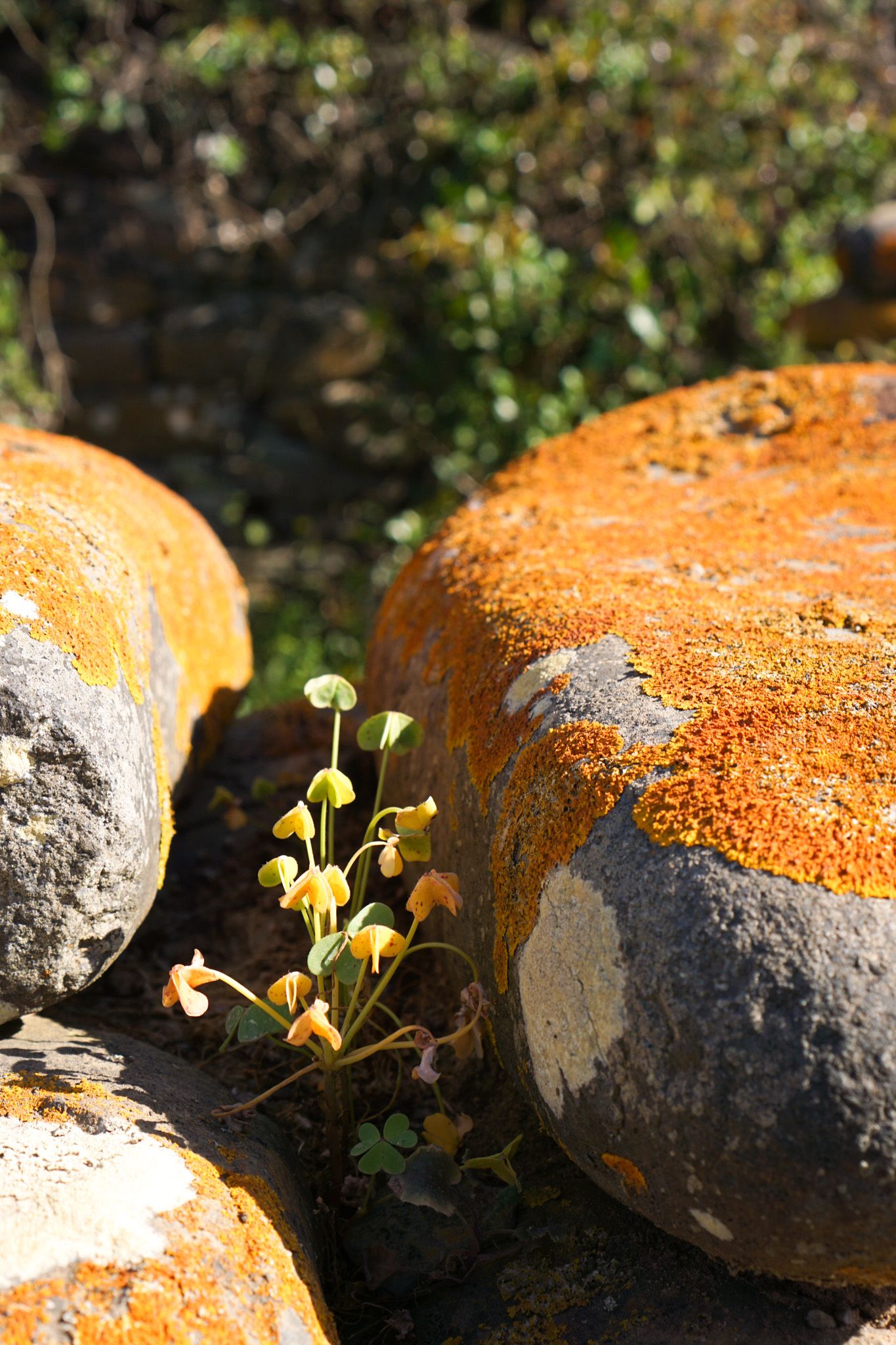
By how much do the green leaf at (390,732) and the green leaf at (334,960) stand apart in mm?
345

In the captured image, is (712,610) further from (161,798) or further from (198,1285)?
(198,1285)

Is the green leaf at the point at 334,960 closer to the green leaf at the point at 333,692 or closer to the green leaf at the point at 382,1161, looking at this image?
the green leaf at the point at 382,1161

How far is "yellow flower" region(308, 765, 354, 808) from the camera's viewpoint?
1.49 metres

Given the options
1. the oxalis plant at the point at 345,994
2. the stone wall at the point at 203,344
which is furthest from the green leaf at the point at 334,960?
the stone wall at the point at 203,344

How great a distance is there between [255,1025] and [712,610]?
86 centimetres

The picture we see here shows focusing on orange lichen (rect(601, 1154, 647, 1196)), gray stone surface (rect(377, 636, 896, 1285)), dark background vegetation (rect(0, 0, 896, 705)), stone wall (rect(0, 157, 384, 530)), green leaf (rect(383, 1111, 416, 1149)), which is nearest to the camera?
gray stone surface (rect(377, 636, 896, 1285))

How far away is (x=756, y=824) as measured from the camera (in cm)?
111

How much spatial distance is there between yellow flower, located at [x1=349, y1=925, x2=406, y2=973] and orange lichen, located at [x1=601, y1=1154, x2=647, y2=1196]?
33cm

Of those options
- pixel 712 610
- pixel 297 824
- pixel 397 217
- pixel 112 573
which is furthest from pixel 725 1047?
pixel 397 217

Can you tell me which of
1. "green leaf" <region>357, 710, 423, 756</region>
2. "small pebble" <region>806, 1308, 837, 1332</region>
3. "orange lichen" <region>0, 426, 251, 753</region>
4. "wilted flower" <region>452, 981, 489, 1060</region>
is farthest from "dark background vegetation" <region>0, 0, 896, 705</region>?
"small pebble" <region>806, 1308, 837, 1332</region>

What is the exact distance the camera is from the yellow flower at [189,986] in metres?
1.30

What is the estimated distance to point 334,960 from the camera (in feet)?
4.50

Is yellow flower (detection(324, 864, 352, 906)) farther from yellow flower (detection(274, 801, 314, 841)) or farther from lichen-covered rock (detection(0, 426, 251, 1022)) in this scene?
lichen-covered rock (detection(0, 426, 251, 1022))

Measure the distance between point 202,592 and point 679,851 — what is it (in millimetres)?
1445
